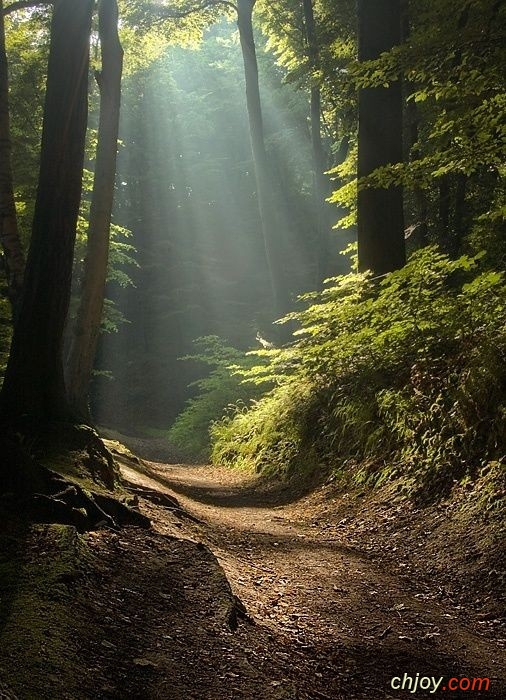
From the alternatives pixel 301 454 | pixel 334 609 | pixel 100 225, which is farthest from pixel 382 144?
pixel 334 609

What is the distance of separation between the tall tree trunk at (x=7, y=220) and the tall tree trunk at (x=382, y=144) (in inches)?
206

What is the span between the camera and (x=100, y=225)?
28.2ft

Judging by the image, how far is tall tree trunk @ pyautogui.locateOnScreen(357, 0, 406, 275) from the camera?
8.85 m

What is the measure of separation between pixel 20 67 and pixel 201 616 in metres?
13.8

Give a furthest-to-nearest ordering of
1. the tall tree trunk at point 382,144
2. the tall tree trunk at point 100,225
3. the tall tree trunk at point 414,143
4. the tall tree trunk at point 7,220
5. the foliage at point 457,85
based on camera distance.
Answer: the tall tree trunk at point 414,143
the tall tree trunk at point 382,144
the tall tree trunk at point 100,225
the tall tree trunk at point 7,220
the foliage at point 457,85

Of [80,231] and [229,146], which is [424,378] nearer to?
→ [80,231]

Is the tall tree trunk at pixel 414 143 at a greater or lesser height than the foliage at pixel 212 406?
greater

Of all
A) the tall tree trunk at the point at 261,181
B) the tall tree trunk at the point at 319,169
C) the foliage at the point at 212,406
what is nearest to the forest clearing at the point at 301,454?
the foliage at the point at 212,406

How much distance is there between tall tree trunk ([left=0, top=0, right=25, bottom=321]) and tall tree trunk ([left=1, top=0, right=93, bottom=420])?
3311mm

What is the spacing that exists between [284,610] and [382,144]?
24.1ft

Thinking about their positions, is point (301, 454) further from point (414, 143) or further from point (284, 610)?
point (414, 143)

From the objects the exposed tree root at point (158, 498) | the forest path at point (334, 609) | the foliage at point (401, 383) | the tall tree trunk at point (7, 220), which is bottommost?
the forest path at point (334, 609)

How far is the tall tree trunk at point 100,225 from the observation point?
8.54 metres

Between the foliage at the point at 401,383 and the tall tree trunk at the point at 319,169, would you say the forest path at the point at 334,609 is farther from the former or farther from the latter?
the tall tree trunk at the point at 319,169
